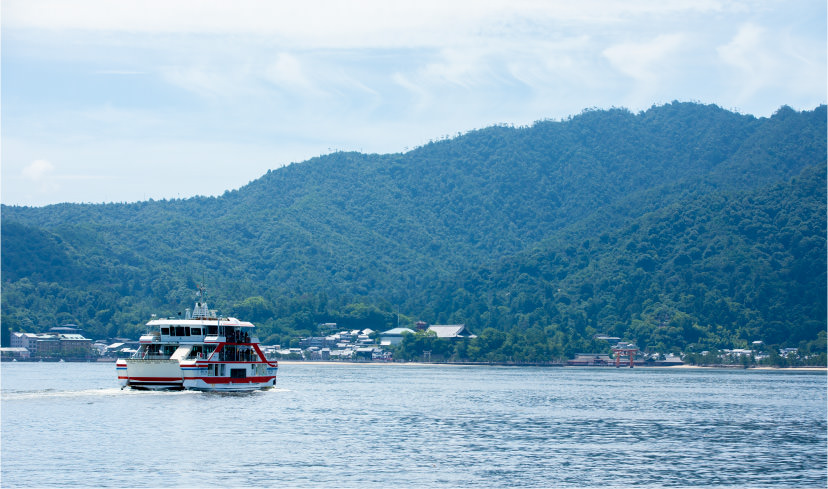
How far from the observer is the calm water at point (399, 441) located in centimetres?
4916

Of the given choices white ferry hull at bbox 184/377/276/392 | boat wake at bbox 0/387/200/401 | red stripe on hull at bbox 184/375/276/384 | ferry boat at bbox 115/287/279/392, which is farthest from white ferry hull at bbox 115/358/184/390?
red stripe on hull at bbox 184/375/276/384

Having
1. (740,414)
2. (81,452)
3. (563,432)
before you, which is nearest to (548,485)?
(563,432)

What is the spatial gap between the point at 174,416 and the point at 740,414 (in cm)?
4780

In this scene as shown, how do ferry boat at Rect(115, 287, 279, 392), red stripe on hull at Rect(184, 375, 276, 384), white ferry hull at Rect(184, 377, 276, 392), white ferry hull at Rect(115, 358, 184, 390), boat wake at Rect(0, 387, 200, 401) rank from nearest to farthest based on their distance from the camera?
boat wake at Rect(0, 387, 200, 401) → white ferry hull at Rect(115, 358, 184, 390) → ferry boat at Rect(115, 287, 279, 392) → white ferry hull at Rect(184, 377, 276, 392) → red stripe on hull at Rect(184, 375, 276, 384)

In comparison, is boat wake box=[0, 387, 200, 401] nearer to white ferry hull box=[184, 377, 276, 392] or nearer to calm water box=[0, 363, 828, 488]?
calm water box=[0, 363, 828, 488]

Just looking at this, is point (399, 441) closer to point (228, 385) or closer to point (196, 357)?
point (196, 357)

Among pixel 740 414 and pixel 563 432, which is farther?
pixel 740 414

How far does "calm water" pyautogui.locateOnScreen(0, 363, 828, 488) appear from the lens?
49.2 meters

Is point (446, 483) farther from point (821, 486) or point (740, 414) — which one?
point (740, 414)

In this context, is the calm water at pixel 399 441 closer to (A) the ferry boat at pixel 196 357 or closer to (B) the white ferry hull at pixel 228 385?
(B) the white ferry hull at pixel 228 385

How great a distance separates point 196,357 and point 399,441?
112ft

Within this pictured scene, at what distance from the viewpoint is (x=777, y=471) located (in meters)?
52.5

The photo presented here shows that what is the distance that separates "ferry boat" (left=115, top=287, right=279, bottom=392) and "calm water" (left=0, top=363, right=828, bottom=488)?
192 cm

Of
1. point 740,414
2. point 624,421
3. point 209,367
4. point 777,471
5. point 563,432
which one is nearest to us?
point 777,471
